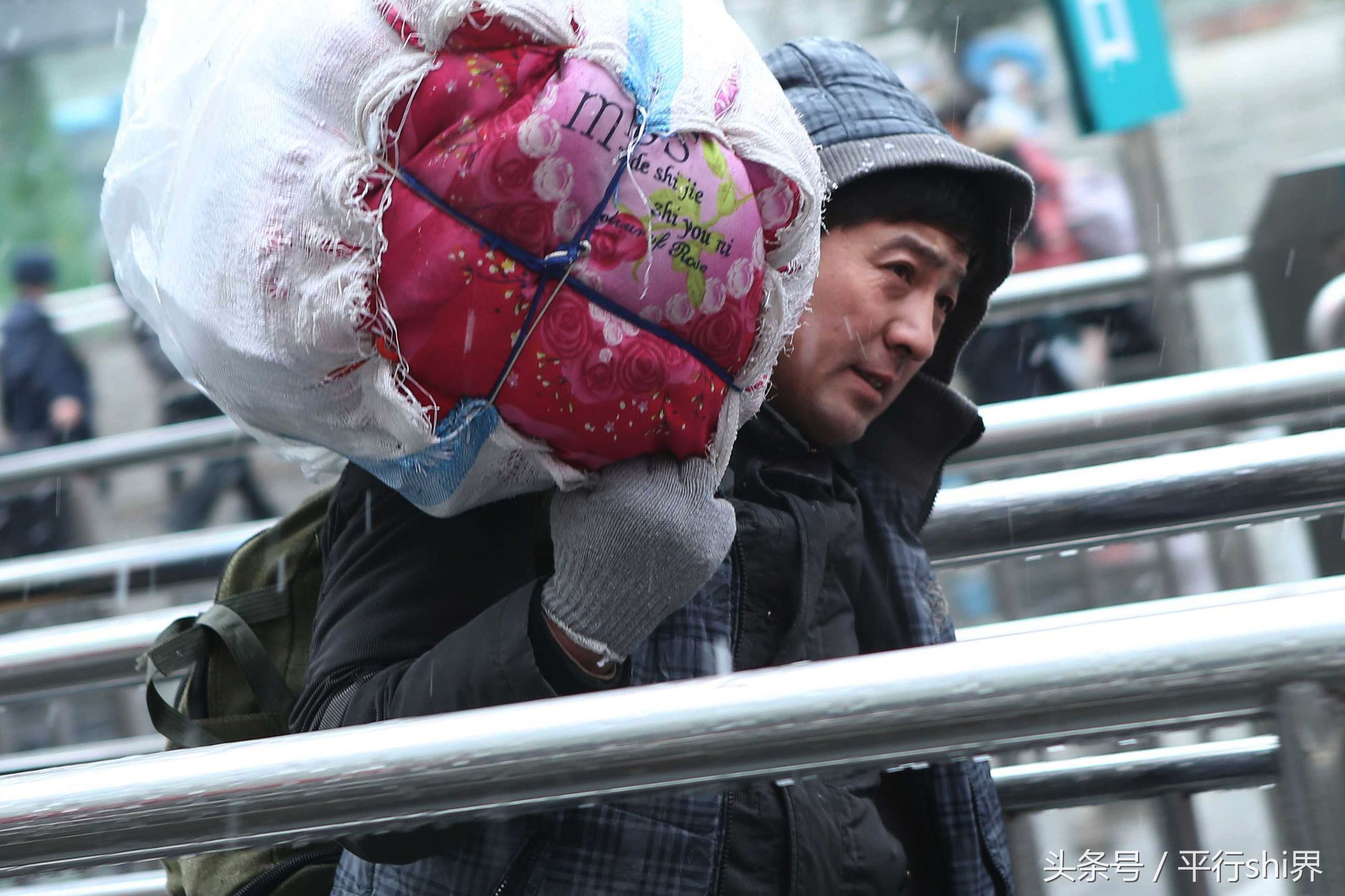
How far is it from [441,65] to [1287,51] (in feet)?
23.3

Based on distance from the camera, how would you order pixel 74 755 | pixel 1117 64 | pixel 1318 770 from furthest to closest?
1. pixel 1117 64
2. pixel 74 755
3. pixel 1318 770

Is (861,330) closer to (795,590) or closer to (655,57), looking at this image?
(795,590)

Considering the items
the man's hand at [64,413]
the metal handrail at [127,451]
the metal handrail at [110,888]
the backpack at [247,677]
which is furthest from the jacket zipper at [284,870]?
the man's hand at [64,413]

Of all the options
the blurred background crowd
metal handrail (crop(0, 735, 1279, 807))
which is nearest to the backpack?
metal handrail (crop(0, 735, 1279, 807))

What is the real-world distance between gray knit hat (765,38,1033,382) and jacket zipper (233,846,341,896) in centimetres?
80

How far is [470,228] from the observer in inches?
38.9

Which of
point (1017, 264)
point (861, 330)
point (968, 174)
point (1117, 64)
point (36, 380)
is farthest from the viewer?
point (36, 380)

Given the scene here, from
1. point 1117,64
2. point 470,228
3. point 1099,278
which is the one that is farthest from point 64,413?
point 470,228

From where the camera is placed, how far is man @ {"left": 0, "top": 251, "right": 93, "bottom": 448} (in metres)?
4.85

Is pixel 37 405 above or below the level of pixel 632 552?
below

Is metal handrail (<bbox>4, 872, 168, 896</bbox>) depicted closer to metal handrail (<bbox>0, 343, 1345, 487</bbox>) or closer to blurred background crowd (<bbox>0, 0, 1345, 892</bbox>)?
blurred background crowd (<bbox>0, 0, 1345, 892</bbox>)

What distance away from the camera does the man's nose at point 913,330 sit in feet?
4.87

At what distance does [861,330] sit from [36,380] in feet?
13.6

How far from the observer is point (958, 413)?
1665mm
